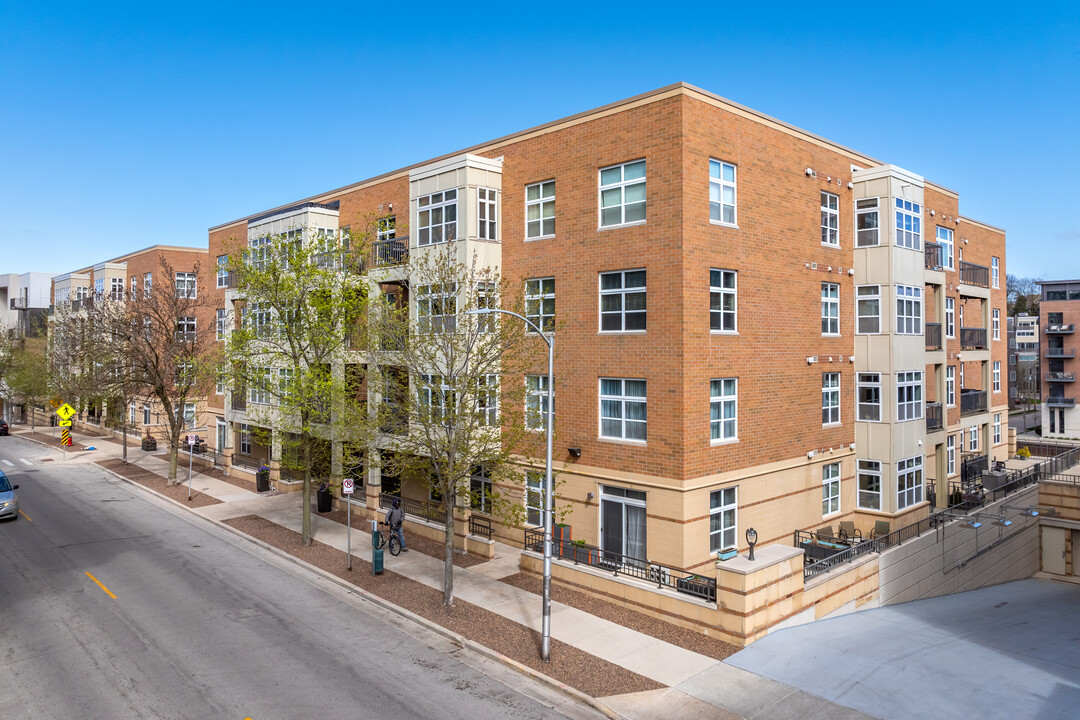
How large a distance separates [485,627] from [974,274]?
33.0 metres

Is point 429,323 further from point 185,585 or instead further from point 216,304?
point 216,304

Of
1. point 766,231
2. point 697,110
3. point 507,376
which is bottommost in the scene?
point 507,376

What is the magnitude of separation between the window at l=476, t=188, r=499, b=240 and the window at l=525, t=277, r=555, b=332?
2.50 m

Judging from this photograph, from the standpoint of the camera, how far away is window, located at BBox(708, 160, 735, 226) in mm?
19797

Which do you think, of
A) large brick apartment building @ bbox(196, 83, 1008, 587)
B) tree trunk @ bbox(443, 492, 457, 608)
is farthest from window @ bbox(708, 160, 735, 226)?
tree trunk @ bbox(443, 492, 457, 608)

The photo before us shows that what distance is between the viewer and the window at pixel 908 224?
25.3 m

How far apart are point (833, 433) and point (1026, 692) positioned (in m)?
11.6

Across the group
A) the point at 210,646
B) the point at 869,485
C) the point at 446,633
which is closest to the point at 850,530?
the point at 869,485

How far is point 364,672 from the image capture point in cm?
1345

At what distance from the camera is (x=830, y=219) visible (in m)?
24.8

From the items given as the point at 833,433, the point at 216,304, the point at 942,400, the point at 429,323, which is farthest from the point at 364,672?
the point at 216,304

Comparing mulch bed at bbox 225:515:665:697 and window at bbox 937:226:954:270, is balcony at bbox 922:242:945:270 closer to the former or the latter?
window at bbox 937:226:954:270

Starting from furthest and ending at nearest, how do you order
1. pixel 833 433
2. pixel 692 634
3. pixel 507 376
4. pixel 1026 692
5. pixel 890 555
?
pixel 833 433
pixel 507 376
pixel 890 555
pixel 692 634
pixel 1026 692

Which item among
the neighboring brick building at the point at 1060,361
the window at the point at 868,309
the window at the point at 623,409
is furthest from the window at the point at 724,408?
the neighboring brick building at the point at 1060,361
